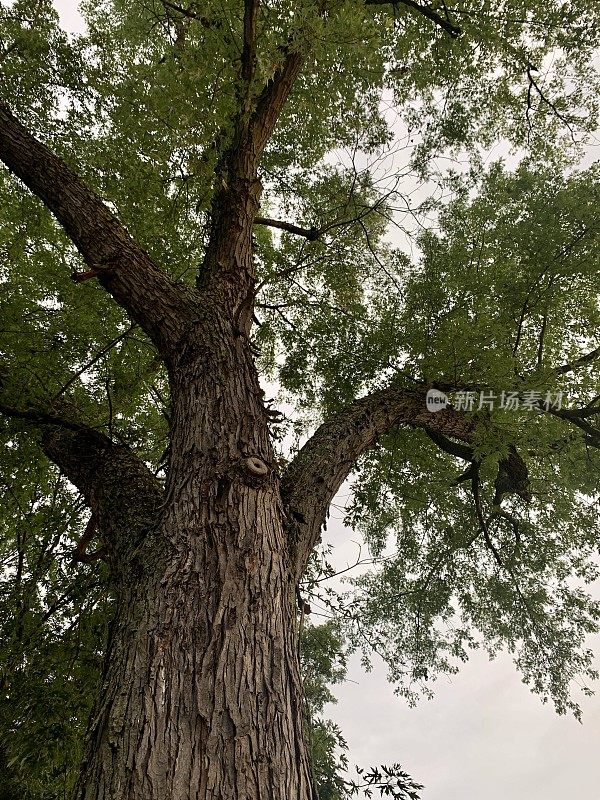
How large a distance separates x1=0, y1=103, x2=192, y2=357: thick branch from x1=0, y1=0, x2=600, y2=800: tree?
0.02m

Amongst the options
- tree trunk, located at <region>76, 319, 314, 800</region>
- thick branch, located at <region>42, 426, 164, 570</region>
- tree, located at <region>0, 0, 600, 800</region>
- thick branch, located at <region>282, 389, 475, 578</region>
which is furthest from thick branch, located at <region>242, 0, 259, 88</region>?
thick branch, located at <region>42, 426, 164, 570</region>

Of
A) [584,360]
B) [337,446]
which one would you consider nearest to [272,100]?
[337,446]

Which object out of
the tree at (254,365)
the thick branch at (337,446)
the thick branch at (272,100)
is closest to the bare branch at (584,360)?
the tree at (254,365)

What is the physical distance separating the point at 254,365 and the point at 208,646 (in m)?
1.90

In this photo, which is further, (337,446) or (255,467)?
(337,446)

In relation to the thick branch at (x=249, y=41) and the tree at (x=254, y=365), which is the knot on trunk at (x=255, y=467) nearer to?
the tree at (x=254, y=365)

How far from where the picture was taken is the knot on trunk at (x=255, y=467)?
7.66ft

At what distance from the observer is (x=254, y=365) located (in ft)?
10.5

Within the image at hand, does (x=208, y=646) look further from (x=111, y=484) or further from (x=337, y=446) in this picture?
(x=337, y=446)

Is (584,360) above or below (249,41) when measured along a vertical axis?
above

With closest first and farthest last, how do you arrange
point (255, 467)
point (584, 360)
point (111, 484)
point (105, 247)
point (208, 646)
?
point (208, 646)
point (255, 467)
point (111, 484)
point (105, 247)
point (584, 360)

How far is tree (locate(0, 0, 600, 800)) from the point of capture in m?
1.83

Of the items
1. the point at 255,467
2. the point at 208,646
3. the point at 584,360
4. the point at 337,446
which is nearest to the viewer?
the point at 208,646

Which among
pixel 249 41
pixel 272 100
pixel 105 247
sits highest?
pixel 272 100
